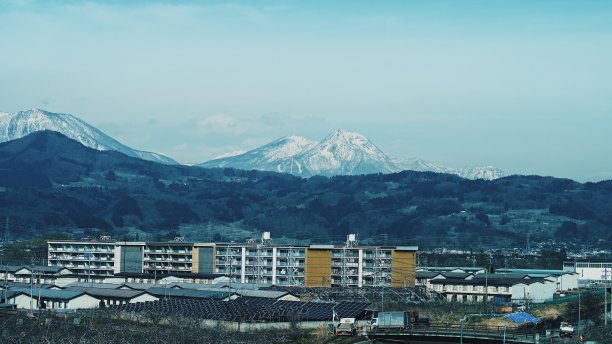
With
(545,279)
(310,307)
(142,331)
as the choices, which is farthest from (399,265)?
(142,331)

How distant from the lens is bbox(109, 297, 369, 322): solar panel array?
5091cm

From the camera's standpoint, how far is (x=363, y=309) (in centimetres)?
5409

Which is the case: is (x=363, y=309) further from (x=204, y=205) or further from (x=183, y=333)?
(x=204, y=205)

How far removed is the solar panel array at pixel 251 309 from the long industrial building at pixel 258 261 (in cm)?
2264

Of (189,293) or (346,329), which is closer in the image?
(346,329)

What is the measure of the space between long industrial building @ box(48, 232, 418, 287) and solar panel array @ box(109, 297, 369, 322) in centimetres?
2264

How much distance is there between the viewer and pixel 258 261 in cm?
8506

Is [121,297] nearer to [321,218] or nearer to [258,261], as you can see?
[258,261]

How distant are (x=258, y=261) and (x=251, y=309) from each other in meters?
32.0

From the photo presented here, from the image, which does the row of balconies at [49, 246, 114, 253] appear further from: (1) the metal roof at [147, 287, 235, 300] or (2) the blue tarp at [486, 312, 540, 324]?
(2) the blue tarp at [486, 312, 540, 324]

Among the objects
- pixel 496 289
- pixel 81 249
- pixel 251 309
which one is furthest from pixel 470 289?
pixel 81 249

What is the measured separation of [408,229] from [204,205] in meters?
41.4

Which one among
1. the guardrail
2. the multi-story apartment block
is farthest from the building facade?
the guardrail

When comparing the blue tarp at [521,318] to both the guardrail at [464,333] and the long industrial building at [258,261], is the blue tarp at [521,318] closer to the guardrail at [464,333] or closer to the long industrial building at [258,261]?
the guardrail at [464,333]
